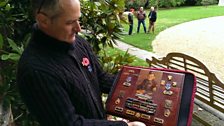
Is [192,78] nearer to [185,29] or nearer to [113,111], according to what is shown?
[113,111]

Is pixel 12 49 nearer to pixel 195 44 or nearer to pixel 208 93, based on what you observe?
pixel 208 93

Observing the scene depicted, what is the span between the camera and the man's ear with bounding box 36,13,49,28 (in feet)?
4.29

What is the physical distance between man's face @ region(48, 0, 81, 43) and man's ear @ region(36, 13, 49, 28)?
0.06 ft

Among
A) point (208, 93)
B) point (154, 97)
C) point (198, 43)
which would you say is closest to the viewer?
point (154, 97)

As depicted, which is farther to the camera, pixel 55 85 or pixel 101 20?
pixel 101 20

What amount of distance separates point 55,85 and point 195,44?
11819 millimetres

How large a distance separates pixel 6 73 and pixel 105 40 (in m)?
0.90

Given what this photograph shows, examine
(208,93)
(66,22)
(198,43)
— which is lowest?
(198,43)

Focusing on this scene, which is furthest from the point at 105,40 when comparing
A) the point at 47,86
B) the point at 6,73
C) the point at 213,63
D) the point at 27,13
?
the point at 213,63

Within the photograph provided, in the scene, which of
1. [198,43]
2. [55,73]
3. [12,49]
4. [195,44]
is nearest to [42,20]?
[55,73]

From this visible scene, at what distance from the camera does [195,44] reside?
12.5m

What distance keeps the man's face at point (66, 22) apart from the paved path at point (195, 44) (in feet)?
23.3

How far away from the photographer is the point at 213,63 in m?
9.42

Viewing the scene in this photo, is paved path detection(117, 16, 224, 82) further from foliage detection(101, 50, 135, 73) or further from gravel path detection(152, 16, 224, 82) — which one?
foliage detection(101, 50, 135, 73)
